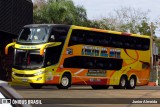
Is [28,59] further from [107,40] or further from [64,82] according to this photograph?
[107,40]

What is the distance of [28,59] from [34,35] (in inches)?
53.5

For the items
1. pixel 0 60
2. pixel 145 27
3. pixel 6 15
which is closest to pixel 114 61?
pixel 6 15

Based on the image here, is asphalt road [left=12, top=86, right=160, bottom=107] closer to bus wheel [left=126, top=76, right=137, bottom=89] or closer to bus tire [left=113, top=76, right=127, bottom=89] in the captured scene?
bus tire [left=113, top=76, right=127, bottom=89]

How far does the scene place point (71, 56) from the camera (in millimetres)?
24109

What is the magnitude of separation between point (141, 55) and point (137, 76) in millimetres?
1470

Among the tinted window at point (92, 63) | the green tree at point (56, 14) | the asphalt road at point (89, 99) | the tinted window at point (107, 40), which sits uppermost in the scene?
the green tree at point (56, 14)

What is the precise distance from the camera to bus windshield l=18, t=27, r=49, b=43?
2319 cm

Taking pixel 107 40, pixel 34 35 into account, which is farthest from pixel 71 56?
pixel 107 40

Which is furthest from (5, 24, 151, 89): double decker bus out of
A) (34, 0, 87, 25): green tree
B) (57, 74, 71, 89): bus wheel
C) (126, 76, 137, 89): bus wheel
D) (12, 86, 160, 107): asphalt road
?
(34, 0, 87, 25): green tree

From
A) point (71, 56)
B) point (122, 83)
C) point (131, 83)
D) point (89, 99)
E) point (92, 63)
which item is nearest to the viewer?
point (89, 99)

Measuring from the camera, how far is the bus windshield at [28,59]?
23047 mm

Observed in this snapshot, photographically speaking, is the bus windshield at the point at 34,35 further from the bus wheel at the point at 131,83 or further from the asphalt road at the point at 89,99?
the bus wheel at the point at 131,83

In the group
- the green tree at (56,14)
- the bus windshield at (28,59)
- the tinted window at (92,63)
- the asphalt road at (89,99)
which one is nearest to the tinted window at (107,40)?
the tinted window at (92,63)

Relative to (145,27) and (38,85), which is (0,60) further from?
(145,27)
